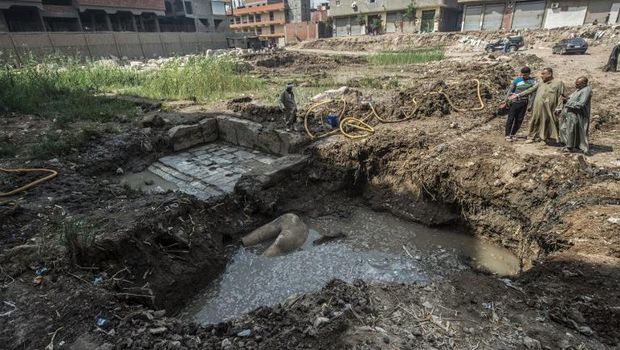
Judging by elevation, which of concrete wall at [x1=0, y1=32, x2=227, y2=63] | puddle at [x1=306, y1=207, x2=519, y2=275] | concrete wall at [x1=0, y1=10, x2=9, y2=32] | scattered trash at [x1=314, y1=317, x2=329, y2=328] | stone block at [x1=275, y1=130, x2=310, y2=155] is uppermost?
concrete wall at [x1=0, y1=10, x2=9, y2=32]

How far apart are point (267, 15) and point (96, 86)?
43.5 meters

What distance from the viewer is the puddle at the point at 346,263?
4.25 metres

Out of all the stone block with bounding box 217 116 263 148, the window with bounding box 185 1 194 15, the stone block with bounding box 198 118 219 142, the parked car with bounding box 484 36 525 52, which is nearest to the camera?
the stone block with bounding box 217 116 263 148

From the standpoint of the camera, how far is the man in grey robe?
215 inches

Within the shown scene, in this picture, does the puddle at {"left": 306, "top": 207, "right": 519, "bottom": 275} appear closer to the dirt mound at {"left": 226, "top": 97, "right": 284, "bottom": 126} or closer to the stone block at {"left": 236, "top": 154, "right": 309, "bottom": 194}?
the stone block at {"left": 236, "top": 154, "right": 309, "bottom": 194}

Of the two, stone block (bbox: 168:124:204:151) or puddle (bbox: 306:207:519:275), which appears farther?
stone block (bbox: 168:124:204:151)

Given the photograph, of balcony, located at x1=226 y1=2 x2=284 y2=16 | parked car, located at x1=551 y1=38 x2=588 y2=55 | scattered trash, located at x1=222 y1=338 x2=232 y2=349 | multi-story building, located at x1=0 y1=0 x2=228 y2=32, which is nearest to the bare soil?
scattered trash, located at x1=222 y1=338 x2=232 y2=349

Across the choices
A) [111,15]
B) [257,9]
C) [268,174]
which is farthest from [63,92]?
[257,9]

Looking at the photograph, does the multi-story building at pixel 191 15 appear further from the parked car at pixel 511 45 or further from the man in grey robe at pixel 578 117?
the man in grey robe at pixel 578 117

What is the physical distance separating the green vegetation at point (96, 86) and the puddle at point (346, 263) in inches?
292

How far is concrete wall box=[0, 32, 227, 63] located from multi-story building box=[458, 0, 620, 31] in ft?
89.3

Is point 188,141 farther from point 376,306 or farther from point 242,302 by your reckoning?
point 376,306

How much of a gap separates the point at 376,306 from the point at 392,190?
323 centimetres

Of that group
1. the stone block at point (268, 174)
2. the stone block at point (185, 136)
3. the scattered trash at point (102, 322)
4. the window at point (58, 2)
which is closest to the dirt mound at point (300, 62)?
the stone block at point (185, 136)
